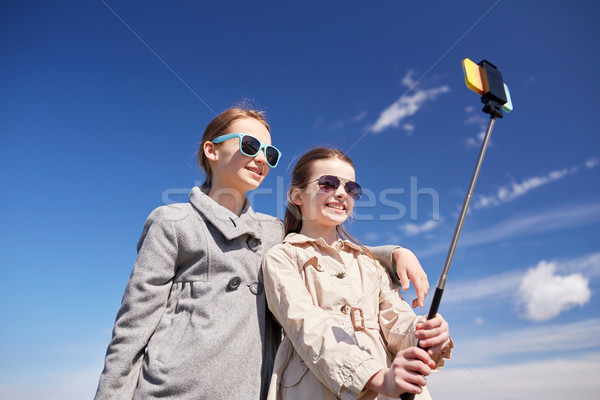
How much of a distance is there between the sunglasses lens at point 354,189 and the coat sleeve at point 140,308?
5.08ft

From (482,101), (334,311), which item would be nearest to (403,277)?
(334,311)

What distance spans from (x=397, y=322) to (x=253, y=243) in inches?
51.8

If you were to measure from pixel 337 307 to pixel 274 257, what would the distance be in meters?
0.60

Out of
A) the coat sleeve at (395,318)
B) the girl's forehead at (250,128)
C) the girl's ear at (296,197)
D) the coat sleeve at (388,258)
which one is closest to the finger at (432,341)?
the coat sleeve at (395,318)

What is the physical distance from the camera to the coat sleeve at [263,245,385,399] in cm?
264

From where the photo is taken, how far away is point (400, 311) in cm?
340

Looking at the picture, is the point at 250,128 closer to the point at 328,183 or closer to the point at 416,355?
the point at 328,183

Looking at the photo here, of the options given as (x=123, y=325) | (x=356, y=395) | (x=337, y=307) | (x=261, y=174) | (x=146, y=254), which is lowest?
(x=356, y=395)

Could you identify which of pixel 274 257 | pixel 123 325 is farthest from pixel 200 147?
pixel 123 325

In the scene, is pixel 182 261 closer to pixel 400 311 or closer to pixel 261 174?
pixel 261 174

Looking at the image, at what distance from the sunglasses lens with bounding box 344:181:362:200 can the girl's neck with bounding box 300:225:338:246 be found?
0.38 m

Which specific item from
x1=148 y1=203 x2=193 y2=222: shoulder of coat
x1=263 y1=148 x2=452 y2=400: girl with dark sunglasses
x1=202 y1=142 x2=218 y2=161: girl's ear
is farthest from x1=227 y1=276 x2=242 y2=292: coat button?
x1=202 y1=142 x2=218 y2=161: girl's ear

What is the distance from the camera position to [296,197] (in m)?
4.21

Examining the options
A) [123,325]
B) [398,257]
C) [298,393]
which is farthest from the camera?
[398,257]
